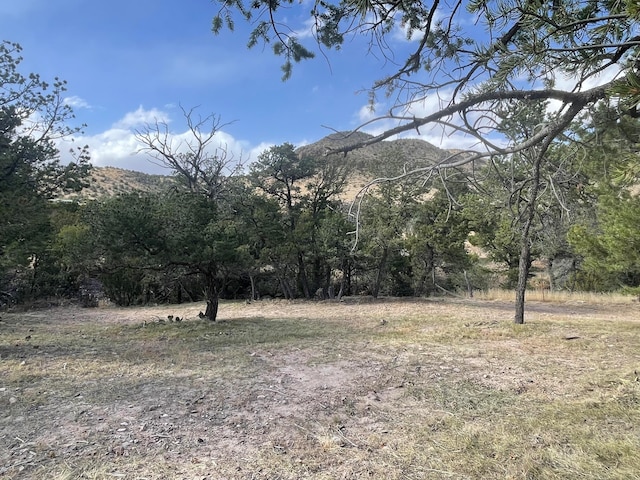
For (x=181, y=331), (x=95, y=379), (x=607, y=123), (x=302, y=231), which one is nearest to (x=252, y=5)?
(x=607, y=123)

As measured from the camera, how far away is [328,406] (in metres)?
3.74

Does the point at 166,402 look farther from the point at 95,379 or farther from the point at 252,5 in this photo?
the point at 252,5

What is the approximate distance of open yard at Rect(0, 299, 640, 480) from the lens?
2662mm

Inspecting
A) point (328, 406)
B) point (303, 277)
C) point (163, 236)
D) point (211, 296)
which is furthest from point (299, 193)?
point (328, 406)

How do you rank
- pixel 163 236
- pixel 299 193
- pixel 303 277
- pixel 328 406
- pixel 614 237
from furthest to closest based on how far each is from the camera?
1. pixel 303 277
2. pixel 299 193
3. pixel 614 237
4. pixel 163 236
5. pixel 328 406

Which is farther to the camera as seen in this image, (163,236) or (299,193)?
(299,193)

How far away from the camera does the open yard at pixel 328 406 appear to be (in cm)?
266

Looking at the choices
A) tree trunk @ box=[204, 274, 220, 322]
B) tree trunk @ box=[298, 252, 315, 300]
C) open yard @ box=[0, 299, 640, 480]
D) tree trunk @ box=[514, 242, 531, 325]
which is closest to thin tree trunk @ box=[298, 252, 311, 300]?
tree trunk @ box=[298, 252, 315, 300]

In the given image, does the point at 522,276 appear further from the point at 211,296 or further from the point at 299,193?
the point at 299,193

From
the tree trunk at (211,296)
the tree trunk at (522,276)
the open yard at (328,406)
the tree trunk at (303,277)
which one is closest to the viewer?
the open yard at (328,406)

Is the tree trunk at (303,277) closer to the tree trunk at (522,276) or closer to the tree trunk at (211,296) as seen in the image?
the tree trunk at (211,296)

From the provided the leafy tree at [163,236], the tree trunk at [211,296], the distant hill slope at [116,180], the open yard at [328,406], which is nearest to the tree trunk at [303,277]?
the tree trunk at [211,296]

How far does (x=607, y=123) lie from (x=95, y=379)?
584 cm

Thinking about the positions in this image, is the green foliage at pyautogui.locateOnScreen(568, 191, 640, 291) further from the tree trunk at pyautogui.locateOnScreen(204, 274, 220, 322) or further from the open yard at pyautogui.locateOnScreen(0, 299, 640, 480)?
the tree trunk at pyautogui.locateOnScreen(204, 274, 220, 322)
